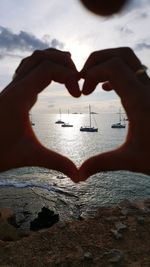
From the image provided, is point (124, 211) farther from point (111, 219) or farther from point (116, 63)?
point (116, 63)

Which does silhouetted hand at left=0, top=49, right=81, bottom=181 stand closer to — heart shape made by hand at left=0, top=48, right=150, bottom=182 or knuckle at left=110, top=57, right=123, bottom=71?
heart shape made by hand at left=0, top=48, right=150, bottom=182

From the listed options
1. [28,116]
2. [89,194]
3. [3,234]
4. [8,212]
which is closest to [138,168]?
[28,116]

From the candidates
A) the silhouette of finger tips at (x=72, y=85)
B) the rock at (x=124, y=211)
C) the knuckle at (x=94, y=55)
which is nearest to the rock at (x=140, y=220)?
the rock at (x=124, y=211)

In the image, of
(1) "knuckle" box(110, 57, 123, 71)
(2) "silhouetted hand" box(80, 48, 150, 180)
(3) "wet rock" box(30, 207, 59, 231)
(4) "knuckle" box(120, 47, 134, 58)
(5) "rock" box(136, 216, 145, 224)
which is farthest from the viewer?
(3) "wet rock" box(30, 207, 59, 231)

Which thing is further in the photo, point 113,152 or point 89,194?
point 89,194

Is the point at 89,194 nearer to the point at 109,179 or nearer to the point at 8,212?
the point at 109,179

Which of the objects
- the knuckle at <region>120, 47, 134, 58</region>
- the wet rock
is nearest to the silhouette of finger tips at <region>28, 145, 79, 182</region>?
the knuckle at <region>120, 47, 134, 58</region>

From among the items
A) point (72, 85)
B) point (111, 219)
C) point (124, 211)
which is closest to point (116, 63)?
point (72, 85)
